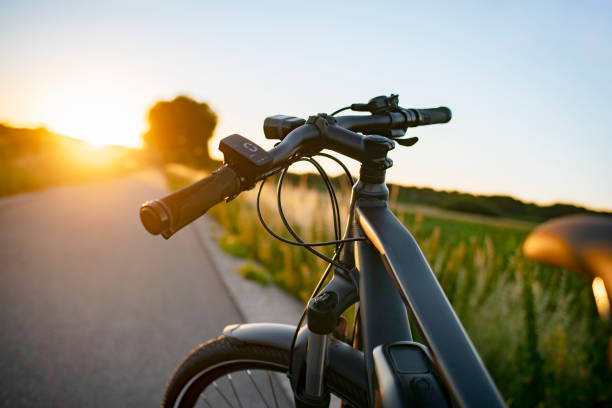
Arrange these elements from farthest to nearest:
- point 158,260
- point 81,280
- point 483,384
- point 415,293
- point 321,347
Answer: point 158,260, point 81,280, point 321,347, point 415,293, point 483,384

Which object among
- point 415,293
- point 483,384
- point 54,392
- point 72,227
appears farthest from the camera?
point 72,227

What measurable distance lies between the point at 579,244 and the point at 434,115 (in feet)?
2.49

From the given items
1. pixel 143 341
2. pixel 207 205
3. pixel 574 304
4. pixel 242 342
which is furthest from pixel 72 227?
pixel 574 304

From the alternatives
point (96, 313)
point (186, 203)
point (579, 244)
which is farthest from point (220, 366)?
point (96, 313)

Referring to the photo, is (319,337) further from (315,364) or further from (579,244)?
(579,244)

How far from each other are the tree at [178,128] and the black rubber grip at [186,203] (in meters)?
65.5

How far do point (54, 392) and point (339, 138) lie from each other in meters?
3.02

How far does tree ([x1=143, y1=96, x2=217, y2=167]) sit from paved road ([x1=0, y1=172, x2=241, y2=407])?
59779 millimetres

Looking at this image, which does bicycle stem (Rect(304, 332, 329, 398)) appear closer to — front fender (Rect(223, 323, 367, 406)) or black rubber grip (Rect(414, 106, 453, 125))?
front fender (Rect(223, 323, 367, 406))

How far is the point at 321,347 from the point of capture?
42.0 inches

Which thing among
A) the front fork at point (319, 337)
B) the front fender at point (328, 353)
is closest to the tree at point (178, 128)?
the front fender at point (328, 353)

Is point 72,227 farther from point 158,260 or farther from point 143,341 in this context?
point 143,341

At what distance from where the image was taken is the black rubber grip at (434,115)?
1290 millimetres

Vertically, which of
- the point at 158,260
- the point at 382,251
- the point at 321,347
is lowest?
the point at 158,260
